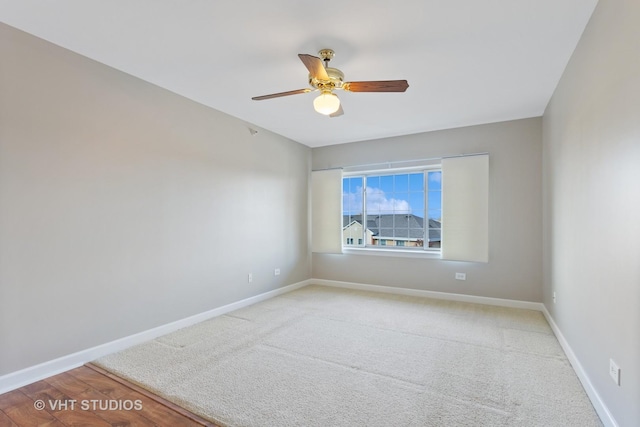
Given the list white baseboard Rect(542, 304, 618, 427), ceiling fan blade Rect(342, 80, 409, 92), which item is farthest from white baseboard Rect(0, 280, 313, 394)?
white baseboard Rect(542, 304, 618, 427)

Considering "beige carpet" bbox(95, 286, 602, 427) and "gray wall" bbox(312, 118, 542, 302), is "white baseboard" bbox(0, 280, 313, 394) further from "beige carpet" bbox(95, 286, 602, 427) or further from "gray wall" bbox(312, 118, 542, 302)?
"gray wall" bbox(312, 118, 542, 302)

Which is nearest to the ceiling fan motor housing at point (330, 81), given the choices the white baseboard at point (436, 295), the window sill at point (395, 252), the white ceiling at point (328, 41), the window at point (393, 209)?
the white ceiling at point (328, 41)

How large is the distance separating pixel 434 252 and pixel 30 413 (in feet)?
14.9

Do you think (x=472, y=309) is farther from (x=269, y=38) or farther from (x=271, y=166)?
(x=269, y=38)

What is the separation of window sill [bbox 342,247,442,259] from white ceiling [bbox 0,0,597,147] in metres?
2.21

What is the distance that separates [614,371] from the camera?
5.58ft

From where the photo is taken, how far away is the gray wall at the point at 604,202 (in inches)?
59.0

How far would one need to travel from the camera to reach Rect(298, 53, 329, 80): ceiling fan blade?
6.74 feet

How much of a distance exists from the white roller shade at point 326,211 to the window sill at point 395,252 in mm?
249

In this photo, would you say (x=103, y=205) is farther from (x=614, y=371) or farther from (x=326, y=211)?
(x=614, y=371)

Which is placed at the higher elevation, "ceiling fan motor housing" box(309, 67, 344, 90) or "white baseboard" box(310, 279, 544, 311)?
"ceiling fan motor housing" box(309, 67, 344, 90)

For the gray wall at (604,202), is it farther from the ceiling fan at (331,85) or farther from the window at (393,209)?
the window at (393,209)

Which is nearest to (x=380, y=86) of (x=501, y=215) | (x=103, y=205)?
(x=103, y=205)

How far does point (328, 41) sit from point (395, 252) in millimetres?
3471
